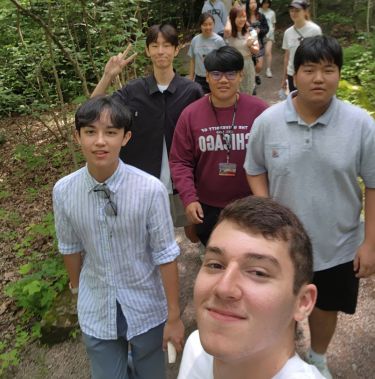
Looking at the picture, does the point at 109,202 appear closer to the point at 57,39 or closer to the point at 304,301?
the point at 304,301

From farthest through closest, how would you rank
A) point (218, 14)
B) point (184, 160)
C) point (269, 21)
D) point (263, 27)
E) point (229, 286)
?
point (269, 21), point (263, 27), point (218, 14), point (184, 160), point (229, 286)

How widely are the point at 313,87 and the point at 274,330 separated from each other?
4.86 ft

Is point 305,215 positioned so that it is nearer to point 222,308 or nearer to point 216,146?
point 216,146

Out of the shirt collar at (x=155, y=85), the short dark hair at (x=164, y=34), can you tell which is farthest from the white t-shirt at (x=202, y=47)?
the shirt collar at (x=155, y=85)

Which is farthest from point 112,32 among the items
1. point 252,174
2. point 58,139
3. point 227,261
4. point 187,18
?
point 187,18

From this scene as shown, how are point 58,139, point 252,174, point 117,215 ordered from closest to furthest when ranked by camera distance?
1. point 117,215
2. point 252,174
3. point 58,139

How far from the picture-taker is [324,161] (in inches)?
85.4

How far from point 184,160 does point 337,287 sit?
1347 millimetres

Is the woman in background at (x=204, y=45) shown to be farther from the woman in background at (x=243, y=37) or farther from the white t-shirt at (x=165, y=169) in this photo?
the white t-shirt at (x=165, y=169)

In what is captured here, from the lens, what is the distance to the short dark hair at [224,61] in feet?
9.52

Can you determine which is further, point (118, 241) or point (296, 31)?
point (296, 31)

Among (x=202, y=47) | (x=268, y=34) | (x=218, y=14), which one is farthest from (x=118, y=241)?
(x=268, y=34)

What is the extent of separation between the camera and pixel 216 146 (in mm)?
2943

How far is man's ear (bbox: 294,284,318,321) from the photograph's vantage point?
1.19m
